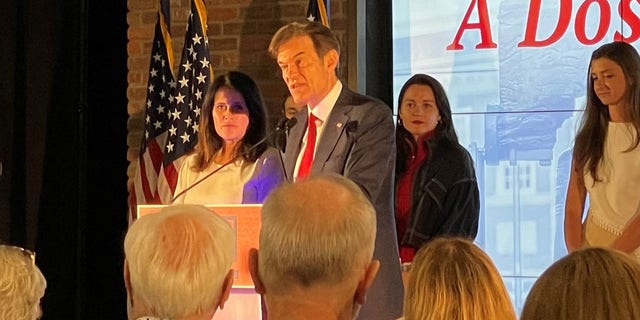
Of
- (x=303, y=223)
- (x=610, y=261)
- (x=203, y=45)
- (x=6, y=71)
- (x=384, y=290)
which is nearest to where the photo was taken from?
(x=610, y=261)

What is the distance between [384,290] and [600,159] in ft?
3.95

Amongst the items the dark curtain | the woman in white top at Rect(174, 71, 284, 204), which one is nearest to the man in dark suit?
the woman in white top at Rect(174, 71, 284, 204)

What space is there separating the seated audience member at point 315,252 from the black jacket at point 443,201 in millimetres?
2116

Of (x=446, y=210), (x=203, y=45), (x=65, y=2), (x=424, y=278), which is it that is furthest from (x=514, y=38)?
(x=424, y=278)

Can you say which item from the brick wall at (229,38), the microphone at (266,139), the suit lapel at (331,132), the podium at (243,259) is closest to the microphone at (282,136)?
the microphone at (266,139)

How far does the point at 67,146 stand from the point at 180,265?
354cm

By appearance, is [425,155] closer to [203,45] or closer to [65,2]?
[203,45]

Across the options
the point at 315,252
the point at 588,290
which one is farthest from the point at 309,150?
the point at 588,290

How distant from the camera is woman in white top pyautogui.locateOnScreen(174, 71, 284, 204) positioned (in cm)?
373

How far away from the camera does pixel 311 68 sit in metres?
3.45

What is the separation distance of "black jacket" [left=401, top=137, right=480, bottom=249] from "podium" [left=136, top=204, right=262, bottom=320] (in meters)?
0.95

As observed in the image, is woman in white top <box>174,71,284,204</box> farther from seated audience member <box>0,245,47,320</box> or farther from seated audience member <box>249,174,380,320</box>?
seated audience member <box>249,174,380,320</box>

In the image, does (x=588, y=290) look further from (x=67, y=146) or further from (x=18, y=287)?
(x=67, y=146)

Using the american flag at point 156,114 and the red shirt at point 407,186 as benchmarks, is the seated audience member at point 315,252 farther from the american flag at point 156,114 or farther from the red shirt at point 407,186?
the american flag at point 156,114
